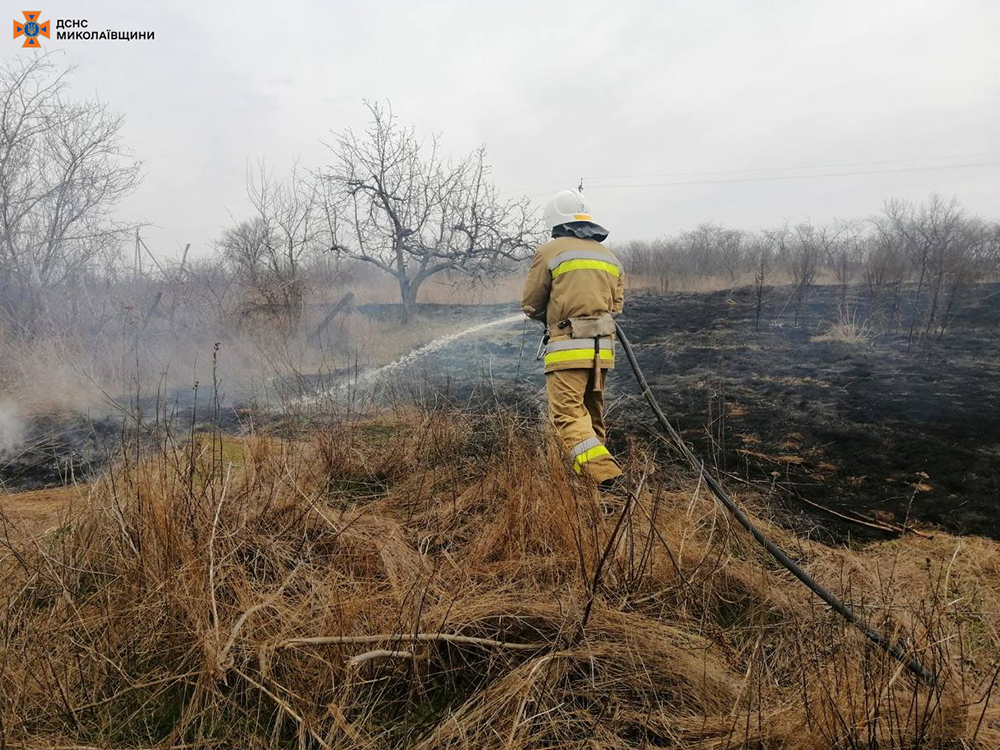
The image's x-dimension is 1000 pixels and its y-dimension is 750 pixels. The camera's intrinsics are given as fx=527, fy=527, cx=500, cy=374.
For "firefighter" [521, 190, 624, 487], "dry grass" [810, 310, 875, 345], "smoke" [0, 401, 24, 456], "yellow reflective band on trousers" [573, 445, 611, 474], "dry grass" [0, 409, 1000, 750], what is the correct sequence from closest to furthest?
1. "dry grass" [0, 409, 1000, 750]
2. "yellow reflective band on trousers" [573, 445, 611, 474]
3. "firefighter" [521, 190, 624, 487]
4. "smoke" [0, 401, 24, 456]
5. "dry grass" [810, 310, 875, 345]

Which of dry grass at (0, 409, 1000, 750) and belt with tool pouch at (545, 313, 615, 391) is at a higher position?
belt with tool pouch at (545, 313, 615, 391)

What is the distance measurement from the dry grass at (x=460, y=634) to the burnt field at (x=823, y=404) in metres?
0.75

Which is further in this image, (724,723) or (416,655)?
(416,655)

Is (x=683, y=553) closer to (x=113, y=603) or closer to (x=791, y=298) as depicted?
(x=113, y=603)

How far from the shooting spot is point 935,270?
457 inches

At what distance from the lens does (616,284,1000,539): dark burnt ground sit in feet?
12.6

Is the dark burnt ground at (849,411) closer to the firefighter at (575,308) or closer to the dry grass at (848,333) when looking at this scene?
the dry grass at (848,333)

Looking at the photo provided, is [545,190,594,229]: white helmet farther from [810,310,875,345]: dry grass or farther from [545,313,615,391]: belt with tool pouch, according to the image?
[810,310,875,345]: dry grass

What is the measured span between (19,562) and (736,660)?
296 cm

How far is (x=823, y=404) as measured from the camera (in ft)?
20.6

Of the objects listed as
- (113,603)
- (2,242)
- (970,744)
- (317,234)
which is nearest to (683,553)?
(970,744)

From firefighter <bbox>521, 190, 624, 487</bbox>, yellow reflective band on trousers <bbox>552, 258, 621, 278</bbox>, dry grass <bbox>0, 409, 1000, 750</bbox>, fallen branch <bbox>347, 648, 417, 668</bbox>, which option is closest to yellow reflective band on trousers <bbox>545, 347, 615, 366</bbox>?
firefighter <bbox>521, 190, 624, 487</bbox>

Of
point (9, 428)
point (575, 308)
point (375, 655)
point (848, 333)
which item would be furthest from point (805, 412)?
point (9, 428)

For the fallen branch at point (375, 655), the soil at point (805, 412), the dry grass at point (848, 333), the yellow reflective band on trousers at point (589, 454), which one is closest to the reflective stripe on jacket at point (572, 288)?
the soil at point (805, 412)
